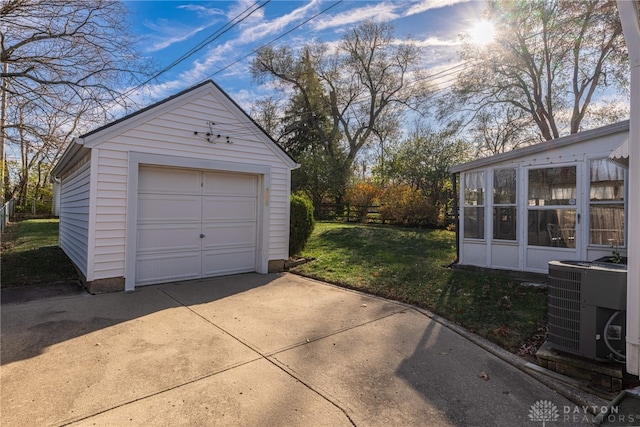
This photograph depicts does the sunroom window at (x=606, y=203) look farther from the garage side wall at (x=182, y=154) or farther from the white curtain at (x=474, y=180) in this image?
the garage side wall at (x=182, y=154)

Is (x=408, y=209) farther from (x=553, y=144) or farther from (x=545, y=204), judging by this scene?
(x=553, y=144)

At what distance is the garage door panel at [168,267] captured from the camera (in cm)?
596

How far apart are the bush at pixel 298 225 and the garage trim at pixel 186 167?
106 cm

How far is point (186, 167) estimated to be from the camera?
20.4 ft

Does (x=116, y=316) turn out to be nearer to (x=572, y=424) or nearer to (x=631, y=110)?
(x=572, y=424)

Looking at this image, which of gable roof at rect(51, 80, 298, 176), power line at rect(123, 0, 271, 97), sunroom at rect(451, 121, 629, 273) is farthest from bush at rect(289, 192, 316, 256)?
power line at rect(123, 0, 271, 97)

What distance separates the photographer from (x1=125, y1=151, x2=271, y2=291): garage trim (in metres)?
5.60

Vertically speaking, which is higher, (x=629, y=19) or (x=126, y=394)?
(x=629, y=19)

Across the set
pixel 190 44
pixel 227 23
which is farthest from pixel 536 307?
pixel 190 44

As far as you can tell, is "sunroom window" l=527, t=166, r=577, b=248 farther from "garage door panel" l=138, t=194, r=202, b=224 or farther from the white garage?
"garage door panel" l=138, t=194, r=202, b=224

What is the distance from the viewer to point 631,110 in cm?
270

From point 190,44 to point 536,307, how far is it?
29.7 feet

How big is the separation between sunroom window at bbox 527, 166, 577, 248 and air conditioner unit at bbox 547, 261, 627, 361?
305cm

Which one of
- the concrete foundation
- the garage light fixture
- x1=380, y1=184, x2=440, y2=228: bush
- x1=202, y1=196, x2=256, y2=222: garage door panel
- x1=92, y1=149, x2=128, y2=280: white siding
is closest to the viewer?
the concrete foundation
